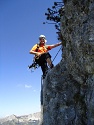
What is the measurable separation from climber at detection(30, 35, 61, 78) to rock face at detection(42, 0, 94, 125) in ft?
2.23

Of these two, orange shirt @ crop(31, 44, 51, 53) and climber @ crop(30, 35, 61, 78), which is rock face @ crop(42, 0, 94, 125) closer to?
climber @ crop(30, 35, 61, 78)

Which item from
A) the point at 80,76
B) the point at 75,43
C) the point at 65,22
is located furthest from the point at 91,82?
the point at 65,22

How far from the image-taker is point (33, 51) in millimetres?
14547

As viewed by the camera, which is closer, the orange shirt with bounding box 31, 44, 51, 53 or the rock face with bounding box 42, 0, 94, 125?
the rock face with bounding box 42, 0, 94, 125

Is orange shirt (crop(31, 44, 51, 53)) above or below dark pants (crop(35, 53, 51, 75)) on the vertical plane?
above

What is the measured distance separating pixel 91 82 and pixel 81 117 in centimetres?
195

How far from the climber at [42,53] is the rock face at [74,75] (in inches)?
26.8

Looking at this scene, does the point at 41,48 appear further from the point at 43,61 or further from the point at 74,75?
the point at 74,75

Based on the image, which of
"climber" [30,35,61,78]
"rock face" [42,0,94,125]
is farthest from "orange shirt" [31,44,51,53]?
"rock face" [42,0,94,125]

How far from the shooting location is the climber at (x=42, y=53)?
47.3ft

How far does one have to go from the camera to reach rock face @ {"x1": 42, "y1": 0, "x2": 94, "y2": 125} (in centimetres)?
1114

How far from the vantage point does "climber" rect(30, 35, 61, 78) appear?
47.3 ft

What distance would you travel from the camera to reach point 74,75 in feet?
42.3

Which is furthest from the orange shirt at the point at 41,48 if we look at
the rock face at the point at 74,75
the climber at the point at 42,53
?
the rock face at the point at 74,75
